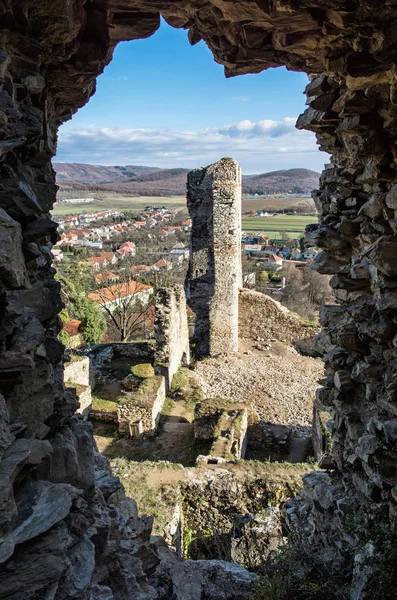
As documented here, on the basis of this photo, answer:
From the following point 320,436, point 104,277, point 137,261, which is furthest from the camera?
point 137,261

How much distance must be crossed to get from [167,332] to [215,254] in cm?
330

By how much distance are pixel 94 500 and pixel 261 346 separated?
12.6 metres

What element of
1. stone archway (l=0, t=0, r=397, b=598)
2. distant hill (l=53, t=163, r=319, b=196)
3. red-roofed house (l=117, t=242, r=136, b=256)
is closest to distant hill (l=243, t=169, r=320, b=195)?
distant hill (l=53, t=163, r=319, b=196)

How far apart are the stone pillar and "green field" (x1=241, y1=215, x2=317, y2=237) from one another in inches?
1941

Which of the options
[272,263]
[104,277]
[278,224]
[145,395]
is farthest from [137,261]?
[278,224]

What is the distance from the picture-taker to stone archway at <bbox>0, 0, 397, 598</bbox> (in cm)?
223

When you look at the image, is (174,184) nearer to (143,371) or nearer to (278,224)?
(278,224)

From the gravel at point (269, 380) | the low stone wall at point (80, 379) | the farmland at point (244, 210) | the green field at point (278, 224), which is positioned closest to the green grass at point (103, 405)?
the low stone wall at point (80, 379)

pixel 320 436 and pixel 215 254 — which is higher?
pixel 215 254

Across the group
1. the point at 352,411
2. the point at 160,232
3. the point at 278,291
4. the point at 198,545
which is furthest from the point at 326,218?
the point at 160,232

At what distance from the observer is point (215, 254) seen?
13867mm

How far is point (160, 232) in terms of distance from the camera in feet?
189

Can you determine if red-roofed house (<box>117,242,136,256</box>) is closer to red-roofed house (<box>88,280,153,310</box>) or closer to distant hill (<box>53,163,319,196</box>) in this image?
red-roofed house (<box>88,280,153,310</box>)

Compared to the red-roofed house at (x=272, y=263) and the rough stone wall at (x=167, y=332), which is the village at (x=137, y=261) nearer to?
the red-roofed house at (x=272, y=263)
